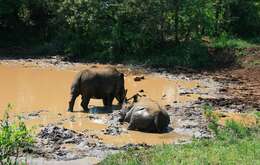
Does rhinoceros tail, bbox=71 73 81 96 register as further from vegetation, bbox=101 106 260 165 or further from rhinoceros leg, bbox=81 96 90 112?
vegetation, bbox=101 106 260 165

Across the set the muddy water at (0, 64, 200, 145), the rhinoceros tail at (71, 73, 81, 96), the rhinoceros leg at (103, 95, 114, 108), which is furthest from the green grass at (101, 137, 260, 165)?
the rhinoceros leg at (103, 95, 114, 108)

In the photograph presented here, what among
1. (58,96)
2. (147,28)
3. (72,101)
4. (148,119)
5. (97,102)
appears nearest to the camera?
(148,119)

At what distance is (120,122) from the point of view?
15.1m

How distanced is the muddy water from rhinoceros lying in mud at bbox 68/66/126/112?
1.57 feet

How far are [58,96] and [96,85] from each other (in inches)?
99.5

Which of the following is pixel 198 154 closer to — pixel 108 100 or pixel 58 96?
pixel 108 100

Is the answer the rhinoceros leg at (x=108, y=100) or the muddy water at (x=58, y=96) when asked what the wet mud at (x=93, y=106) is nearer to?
the muddy water at (x=58, y=96)

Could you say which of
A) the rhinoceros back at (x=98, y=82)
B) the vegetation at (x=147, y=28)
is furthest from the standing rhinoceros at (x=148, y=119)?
the vegetation at (x=147, y=28)

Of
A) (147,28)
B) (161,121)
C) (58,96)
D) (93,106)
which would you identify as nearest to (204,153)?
(161,121)

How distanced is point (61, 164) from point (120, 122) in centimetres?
398

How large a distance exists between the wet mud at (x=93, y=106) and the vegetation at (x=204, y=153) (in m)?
1.09

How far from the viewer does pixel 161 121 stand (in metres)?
14.3

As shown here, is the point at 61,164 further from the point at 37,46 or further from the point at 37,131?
the point at 37,46

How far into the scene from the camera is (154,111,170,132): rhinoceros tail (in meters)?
14.2
